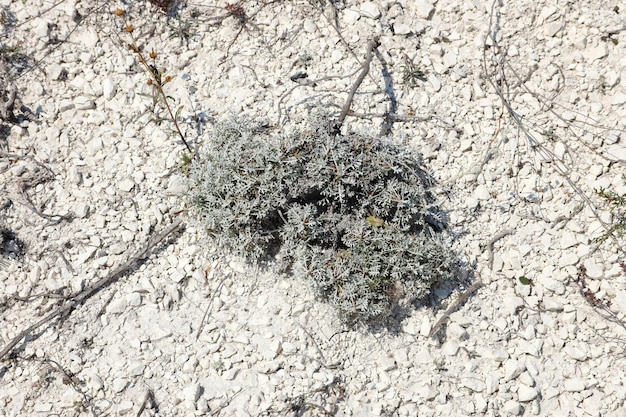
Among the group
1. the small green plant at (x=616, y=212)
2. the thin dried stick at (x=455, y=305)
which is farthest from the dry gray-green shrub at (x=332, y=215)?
the small green plant at (x=616, y=212)

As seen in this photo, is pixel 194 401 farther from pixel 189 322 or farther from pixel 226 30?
pixel 226 30

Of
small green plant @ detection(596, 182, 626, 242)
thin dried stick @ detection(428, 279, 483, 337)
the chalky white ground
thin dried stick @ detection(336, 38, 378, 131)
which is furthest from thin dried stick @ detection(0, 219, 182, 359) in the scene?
small green plant @ detection(596, 182, 626, 242)

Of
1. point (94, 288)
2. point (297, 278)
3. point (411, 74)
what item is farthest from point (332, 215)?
point (94, 288)

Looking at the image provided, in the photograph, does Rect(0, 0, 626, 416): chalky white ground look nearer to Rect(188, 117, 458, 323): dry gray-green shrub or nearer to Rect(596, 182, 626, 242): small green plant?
Rect(596, 182, 626, 242): small green plant

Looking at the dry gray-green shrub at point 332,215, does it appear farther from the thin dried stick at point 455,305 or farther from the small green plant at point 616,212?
the small green plant at point 616,212

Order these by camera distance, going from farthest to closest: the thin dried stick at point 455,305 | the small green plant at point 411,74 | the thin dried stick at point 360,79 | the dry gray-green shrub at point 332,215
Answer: the small green plant at point 411,74 → the thin dried stick at point 360,79 → the thin dried stick at point 455,305 → the dry gray-green shrub at point 332,215

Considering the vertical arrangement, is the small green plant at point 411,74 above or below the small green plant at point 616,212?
above
